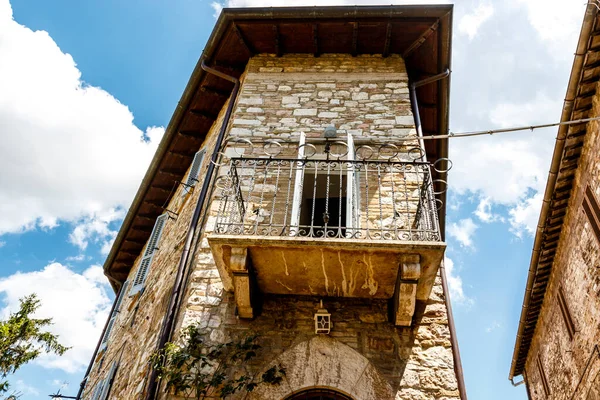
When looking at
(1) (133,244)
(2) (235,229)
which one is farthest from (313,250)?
(1) (133,244)

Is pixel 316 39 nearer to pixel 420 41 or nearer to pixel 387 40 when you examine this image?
pixel 387 40

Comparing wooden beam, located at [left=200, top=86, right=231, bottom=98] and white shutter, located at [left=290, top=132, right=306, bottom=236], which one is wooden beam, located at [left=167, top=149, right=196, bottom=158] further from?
white shutter, located at [left=290, top=132, right=306, bottom=236]

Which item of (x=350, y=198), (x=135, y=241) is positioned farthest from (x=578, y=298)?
(x=135, y=241)

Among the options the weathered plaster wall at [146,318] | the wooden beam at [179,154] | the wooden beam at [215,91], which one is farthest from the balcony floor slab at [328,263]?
the wooden beam at [179,154]

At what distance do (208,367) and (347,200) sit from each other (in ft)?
7.89

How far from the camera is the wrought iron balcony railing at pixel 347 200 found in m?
4.91

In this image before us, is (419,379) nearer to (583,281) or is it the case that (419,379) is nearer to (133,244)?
(583,281)

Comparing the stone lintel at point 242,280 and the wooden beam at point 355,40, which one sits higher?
the wooden beam at point 355,40

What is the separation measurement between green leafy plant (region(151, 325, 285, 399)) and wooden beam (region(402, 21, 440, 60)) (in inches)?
222

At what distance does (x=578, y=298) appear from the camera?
8391 mm

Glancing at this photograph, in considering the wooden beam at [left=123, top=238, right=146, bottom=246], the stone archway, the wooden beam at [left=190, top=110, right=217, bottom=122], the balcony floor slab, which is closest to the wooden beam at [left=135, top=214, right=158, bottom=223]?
the wooden beam at [left=123, top=238, right=146, bottom=246]

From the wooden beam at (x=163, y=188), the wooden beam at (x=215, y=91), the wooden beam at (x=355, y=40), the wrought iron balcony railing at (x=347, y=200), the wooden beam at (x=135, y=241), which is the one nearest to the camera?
the wrought iron balcony railing at (x=347, y=200)

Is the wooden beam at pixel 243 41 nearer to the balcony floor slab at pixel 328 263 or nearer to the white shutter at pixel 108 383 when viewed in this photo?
the balcony floor slab at pixel 328 263

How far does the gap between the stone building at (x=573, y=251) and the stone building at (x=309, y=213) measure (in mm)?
2126
